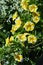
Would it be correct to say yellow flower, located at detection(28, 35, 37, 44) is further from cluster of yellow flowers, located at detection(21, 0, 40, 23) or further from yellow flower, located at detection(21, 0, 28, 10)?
yellow flower, located at detection(21, 0, 28, 10)

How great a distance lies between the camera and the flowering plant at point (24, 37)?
157 inches

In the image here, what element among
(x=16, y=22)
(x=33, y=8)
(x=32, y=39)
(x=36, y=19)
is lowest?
(x=32, y=39)

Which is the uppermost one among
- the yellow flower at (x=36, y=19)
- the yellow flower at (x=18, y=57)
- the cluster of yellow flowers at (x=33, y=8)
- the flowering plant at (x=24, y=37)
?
the cluster of yellow flowers at (x=33, y=8)

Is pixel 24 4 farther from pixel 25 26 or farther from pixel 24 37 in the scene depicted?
pixel 24 37

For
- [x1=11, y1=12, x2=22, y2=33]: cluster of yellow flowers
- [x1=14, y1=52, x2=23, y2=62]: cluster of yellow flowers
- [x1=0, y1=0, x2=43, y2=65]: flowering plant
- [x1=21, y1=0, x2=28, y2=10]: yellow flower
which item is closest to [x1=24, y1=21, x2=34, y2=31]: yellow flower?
[x1=0, y1=0, x2=43, y2=65]: flowering plant

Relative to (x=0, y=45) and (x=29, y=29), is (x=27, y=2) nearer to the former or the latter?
(x=29, y=29)

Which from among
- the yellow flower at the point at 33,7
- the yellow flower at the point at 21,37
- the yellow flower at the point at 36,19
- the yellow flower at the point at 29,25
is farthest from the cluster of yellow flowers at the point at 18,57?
the yellow flower at the point at 33,7

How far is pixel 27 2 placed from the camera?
167 inches

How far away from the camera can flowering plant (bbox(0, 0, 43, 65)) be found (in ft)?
13.1

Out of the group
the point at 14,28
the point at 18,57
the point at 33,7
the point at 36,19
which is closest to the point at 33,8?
the point at 33,7

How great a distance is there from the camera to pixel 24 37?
13.1 feet

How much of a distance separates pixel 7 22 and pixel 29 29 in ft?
1.80

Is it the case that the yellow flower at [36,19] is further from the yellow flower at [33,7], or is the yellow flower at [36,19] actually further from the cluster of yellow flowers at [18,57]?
the cluster of yellow flowers at [18,57]

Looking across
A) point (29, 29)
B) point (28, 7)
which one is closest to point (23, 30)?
point (29, 29)
